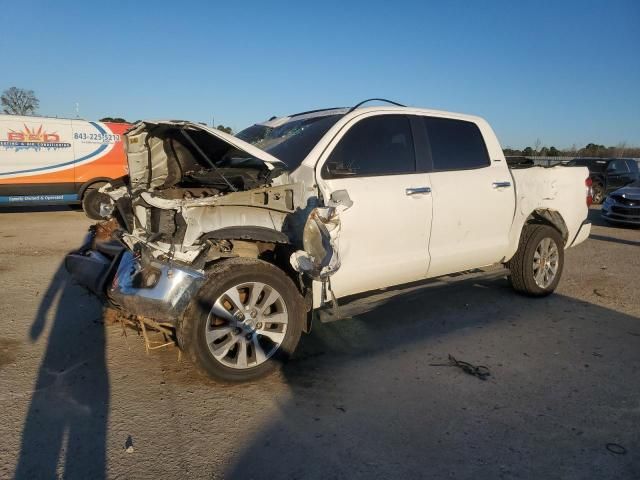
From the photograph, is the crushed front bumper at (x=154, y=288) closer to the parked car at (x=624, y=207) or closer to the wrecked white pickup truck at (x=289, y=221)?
the wrecked white pickup truck at (x=289, y=221)

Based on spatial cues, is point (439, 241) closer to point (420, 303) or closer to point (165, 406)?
point (420, 303)

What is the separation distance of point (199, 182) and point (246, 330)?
1.64 metres

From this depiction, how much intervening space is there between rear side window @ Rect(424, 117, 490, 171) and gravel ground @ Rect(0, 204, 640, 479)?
3.82 ft

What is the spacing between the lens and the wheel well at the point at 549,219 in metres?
5.30

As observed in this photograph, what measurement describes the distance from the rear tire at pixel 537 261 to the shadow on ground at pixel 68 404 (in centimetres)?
422

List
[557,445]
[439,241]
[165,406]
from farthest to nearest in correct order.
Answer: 1. [439,241]
2. [165,406]
3. [557,445]

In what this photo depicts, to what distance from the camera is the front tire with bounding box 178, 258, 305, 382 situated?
3.20 meters

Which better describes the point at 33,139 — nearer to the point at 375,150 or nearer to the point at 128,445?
the point at 375,150

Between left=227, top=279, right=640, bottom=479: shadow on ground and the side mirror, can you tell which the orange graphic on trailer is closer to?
left=227, top=279, right=640, bottom=479: shadow on ground

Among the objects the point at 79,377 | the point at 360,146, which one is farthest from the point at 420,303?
the point at 79,377

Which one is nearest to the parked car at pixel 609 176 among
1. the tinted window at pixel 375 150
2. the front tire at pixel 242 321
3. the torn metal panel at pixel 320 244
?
the tinted window at pixel 375 150

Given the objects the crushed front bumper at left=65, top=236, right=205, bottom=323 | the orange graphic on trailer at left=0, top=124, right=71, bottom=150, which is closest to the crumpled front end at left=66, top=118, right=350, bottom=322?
the crushed front bumper at left=65, top=236, right=205, bottom=323

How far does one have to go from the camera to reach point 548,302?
17.9 feet

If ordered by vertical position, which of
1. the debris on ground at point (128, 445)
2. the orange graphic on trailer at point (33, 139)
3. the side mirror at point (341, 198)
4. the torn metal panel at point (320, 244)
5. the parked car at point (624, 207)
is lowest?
the debris on ground at point (128, 445)
